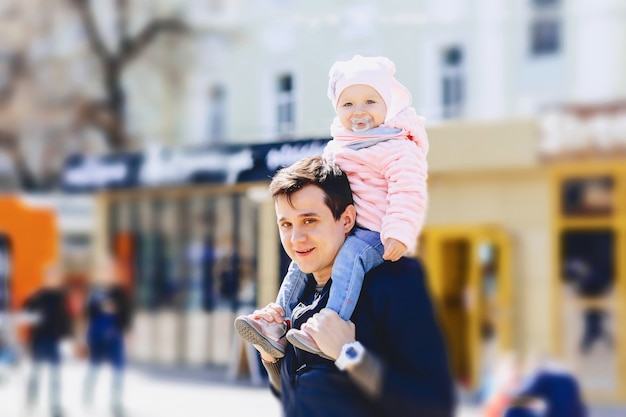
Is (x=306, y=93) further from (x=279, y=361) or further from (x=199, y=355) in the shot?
(x=199, y=355)

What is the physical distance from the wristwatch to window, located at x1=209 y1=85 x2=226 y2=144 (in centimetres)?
1257

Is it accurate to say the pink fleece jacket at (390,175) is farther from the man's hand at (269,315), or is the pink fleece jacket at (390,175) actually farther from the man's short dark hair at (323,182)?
the man's hand at (269,315)

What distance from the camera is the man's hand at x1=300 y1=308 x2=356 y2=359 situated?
164 cm

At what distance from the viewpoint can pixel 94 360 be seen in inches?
343

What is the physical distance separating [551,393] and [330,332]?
11.4ft

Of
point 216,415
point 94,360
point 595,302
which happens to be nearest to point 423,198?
point 216,415

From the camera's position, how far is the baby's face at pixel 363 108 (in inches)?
70.6

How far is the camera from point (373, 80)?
178 cm

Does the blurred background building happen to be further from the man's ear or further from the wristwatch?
the wristwatch

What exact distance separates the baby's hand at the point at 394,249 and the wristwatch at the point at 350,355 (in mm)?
157

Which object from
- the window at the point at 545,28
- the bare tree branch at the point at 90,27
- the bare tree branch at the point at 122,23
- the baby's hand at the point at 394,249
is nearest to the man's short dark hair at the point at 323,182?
the baby's hand at the point at 394,249

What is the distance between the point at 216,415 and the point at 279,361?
6.15 meters

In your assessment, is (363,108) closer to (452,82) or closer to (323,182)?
(323,182)

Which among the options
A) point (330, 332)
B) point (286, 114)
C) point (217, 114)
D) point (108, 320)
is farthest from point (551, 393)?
point (217, 114)
